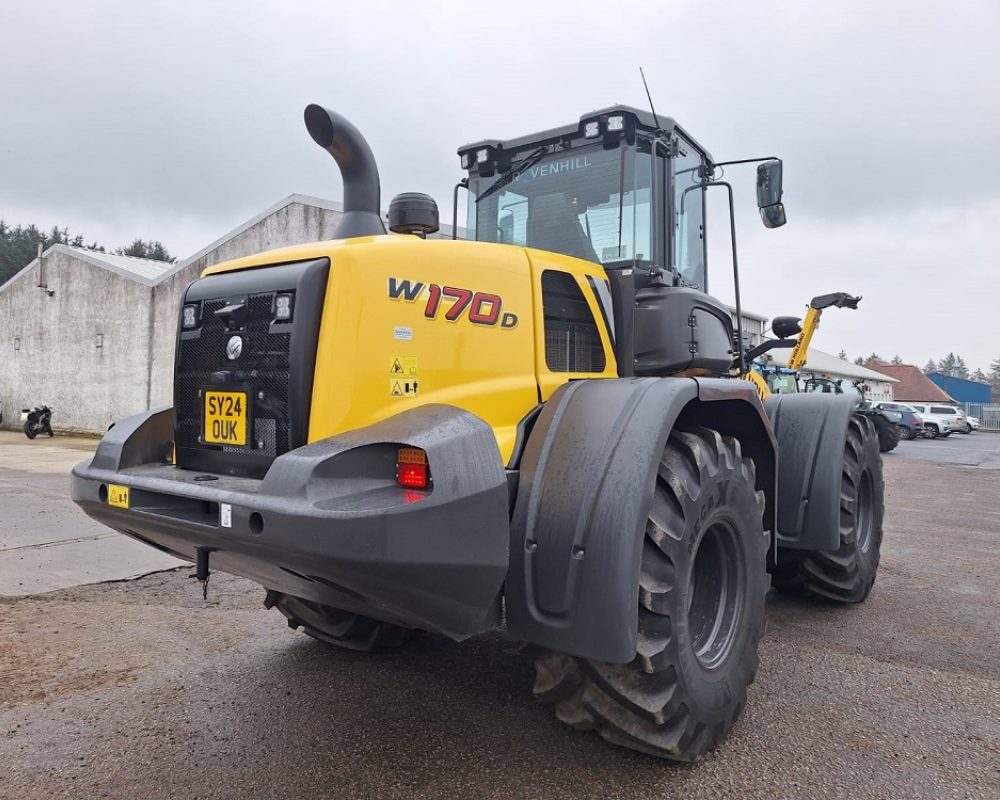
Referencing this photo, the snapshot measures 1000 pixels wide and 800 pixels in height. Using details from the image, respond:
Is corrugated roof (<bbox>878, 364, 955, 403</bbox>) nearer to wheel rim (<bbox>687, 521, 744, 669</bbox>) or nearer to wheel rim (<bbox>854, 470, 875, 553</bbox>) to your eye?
wheel rim (<bbox>854, 470, 875, 553</bbox>)

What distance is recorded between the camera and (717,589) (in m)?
3.25

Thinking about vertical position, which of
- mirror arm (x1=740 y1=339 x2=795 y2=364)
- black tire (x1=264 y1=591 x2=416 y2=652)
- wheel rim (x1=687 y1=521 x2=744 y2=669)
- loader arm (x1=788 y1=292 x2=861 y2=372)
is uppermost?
A: loader arm (x1=788 y1=292 x2=861 y2=372)

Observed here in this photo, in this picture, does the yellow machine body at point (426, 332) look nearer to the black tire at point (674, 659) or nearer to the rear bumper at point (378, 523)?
the rear bumper at point (378, 523)

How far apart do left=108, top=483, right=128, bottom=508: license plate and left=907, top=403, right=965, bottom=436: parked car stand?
34.2m

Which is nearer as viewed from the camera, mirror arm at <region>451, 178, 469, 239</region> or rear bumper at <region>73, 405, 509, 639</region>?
rear bumper at <region>73, 405, 509, 639</region>

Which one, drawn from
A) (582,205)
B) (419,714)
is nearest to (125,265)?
(582,205)

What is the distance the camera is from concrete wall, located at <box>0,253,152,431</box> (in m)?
18.7

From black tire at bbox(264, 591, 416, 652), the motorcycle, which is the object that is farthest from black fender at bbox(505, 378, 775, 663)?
the motorcycle

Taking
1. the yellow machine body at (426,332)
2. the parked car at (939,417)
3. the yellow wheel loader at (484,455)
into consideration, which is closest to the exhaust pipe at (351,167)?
the yellow wheel loader at (484,455)

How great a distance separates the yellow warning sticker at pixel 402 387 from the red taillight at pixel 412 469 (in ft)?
1.30

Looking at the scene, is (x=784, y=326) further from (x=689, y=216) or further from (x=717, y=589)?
(x=717, y=589)

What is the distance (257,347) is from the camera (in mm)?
2848

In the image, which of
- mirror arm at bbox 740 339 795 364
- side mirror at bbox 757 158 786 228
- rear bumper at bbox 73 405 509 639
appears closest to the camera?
rear bumper at bbox 73 405 509 639

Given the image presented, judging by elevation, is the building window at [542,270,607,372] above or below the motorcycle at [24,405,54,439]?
above
